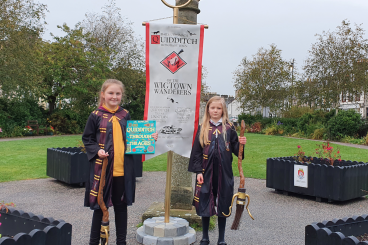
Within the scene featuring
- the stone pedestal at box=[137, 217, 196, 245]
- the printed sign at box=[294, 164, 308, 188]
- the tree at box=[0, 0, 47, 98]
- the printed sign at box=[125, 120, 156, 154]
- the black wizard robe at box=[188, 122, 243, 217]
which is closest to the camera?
the printed sign at box=[125, 120, 156, 154]

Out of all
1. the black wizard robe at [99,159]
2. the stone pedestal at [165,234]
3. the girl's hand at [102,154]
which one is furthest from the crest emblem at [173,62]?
the stone pedestal at [165,234]

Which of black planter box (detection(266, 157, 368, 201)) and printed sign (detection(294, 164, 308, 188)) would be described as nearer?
black planter box (detection(266, 157, 368, 201))

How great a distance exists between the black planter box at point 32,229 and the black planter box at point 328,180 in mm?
5279

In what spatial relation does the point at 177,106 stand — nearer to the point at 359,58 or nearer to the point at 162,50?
the point at 162,50

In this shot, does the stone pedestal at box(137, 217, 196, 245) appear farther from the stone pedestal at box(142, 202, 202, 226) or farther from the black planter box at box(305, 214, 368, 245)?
the black planter box at box(305, 214, 368, 245)

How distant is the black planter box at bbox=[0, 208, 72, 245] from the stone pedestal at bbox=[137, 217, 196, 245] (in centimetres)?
129

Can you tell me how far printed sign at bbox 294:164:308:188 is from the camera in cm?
704

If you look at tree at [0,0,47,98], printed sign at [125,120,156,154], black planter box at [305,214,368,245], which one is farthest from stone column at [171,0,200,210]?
tree at [0,0,47,98]

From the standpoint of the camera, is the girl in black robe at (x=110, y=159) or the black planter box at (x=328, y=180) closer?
the girl in black robe at (x=110, y=159)

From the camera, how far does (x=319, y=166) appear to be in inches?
270

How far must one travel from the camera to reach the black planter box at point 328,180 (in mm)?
6609

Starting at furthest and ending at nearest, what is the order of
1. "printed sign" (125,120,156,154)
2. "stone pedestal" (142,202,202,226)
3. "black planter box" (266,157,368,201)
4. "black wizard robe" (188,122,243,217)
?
"black planter box" (266,157,368,201) → "stone pedestal" (142,202,202,226) → "black wizard robe" (188,122,243,217) → "printed sign" (125,120,156,154)

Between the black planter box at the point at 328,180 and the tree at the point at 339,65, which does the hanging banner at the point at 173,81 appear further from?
the tree at the point at 339,65

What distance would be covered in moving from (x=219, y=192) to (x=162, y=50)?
1.86 metres
